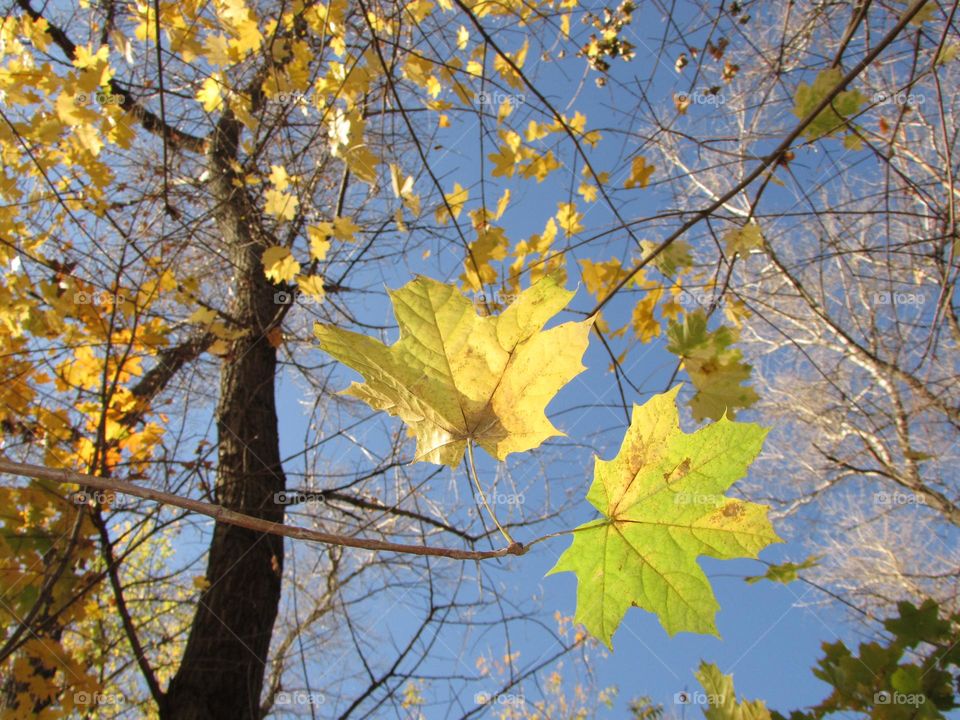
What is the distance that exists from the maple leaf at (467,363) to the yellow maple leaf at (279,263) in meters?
1.48

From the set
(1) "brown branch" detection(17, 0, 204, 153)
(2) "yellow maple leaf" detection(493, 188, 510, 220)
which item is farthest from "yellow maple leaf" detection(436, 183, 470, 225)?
(1) "brown branch" detection(17, 0, 204, 153)

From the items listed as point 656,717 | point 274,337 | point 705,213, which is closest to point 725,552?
point 705,213

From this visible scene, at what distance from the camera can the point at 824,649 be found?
58.2 inches

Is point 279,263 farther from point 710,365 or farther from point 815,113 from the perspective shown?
point 815,113

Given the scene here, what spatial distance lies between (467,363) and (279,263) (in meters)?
1.63

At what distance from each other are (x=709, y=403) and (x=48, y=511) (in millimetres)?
2502

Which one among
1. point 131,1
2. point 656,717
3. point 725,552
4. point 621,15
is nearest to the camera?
point 725,552

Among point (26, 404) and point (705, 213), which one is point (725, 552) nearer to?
point (705, 213)

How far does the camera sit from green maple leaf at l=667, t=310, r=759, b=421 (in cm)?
137

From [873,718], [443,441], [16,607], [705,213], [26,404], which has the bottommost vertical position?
[873,718]

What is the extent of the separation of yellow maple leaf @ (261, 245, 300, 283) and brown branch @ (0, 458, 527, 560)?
158cm

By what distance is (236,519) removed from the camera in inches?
17.2

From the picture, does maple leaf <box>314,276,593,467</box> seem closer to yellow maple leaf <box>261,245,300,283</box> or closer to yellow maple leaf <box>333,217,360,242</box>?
yellow maple leaf <box>333,217,360,242</box>

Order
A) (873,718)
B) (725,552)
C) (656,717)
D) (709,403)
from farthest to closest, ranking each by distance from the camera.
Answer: (656,717)
(709,403)
(873,718)
(725,552)
